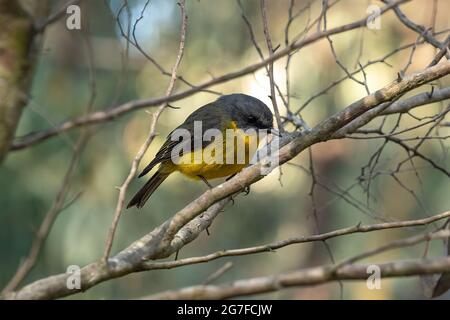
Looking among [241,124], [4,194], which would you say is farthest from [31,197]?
[241,124]

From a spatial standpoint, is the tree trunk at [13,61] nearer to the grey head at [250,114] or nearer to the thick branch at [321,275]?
the thick branch at [321,275]

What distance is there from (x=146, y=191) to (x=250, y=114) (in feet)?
3.49

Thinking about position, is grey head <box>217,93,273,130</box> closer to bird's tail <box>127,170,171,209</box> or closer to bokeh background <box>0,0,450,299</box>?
bird's tail <box>127,170,171,209</box>

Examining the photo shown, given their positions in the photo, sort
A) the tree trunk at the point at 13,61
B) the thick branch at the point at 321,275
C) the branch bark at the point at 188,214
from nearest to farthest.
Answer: the thick branch at the point at 321,275
the tree trunk at the point at 13,61
the branch bark at the point at 188,214

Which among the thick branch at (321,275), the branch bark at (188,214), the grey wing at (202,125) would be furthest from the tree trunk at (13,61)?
the grey wing at (202,125)

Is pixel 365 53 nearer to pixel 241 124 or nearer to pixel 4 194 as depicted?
pixel 241 124

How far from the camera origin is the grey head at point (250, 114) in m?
5.37

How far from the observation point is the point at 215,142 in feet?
17.4

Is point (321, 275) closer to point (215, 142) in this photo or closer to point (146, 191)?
point (215, 142)

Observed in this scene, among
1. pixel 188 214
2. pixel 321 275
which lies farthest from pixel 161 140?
pixel 321 275

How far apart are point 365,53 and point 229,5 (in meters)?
3.20

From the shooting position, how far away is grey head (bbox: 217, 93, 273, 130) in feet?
17.6

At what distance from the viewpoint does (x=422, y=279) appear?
4.09 metres
